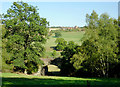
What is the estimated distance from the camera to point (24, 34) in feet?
104

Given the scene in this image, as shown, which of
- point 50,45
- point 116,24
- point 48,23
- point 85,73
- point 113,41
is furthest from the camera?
point 50,45

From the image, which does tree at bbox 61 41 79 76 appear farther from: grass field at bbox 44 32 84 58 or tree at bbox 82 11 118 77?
grass field at bbox 44 32 84 58

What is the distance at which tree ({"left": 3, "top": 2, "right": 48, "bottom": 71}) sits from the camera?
30953mm

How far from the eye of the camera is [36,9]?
3353 centimetres

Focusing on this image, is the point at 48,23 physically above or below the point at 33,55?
above

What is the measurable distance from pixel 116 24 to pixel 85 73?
12323 mm

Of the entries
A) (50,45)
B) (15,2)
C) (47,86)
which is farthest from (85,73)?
(50,45)

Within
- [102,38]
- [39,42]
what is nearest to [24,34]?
[39,42]

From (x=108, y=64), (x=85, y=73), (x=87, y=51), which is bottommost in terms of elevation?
(x=85, y=73)

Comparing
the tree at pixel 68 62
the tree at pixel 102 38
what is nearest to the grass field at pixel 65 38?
the tree at pixel 68 62

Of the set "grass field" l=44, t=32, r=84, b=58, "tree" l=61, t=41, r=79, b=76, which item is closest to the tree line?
"tree" l=61, t=41, r=79, b=76

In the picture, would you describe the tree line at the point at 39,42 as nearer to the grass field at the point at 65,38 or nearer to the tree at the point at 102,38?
the tree at the point at 102,38

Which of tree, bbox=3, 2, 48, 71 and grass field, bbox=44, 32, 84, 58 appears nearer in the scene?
tree, bbox=3, 2, 48, 71

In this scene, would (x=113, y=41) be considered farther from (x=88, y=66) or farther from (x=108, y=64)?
(x=88, y=66)
